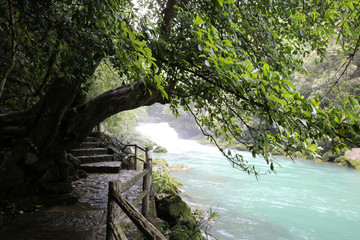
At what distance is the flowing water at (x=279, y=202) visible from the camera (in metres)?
7.61

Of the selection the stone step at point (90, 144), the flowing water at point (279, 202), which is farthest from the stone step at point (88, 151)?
the flowing water at point (279, 202)

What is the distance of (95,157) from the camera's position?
26.6 ft

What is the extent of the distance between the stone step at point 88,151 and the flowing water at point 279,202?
13.7 ft

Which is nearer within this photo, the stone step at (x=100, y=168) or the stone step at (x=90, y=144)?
the stone step at (x=100, y=168)

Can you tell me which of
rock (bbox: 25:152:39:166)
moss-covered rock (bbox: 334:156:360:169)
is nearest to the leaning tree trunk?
rock (bbox: 25:152:39:166)

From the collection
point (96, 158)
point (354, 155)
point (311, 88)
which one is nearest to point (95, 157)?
point (96, 158)

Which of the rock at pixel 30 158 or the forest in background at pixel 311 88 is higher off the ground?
the forest in background at pixel 311 88

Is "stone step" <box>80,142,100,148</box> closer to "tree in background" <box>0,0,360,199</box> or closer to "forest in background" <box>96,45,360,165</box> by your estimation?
"forest in background" <box>96,45,360,165</box>

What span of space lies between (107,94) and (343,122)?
373 cm

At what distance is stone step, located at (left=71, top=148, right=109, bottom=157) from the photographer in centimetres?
798

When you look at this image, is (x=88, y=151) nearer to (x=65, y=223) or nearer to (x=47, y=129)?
(x=47, y=129)

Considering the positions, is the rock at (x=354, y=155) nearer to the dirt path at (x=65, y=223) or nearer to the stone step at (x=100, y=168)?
the stone step at (x=100, y=168)

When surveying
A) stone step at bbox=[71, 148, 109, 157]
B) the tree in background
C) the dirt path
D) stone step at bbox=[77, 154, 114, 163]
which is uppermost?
the tree in background

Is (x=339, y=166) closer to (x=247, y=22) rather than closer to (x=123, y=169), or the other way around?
(x=123, y=169)
